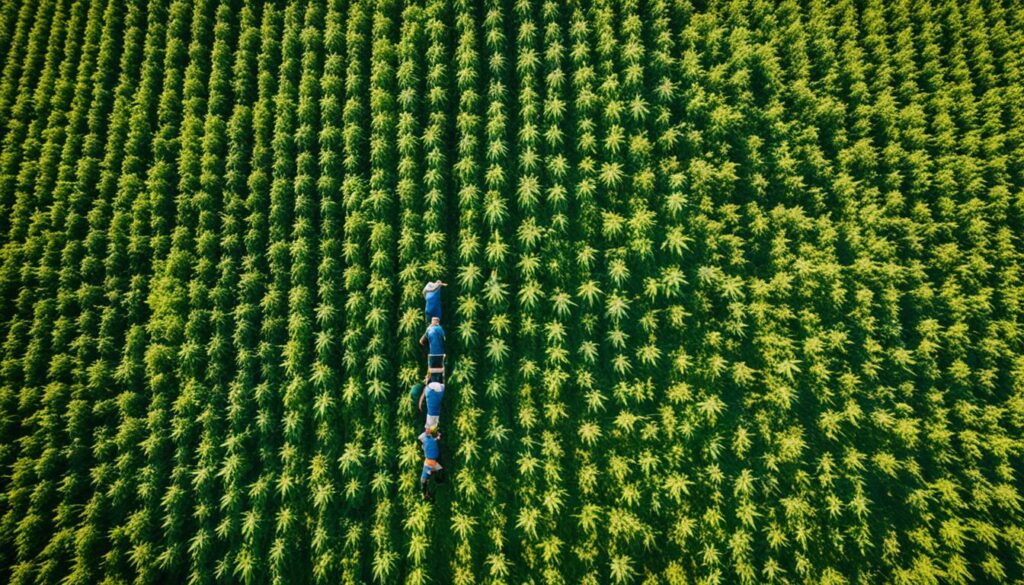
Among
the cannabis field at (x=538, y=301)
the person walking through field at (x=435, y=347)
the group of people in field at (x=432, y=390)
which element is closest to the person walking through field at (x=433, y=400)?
the group of people in field at (x=432, y=390)

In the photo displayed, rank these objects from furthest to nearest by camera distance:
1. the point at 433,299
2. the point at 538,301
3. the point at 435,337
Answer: the point at 538,301
the point at 433,299
the point at 435,337

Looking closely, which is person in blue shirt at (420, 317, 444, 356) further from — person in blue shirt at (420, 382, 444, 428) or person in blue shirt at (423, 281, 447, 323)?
person in blue shirt at (420, 382, 444, 428)

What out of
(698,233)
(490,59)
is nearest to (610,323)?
(698,233)

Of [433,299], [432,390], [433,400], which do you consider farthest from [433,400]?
[433,299]

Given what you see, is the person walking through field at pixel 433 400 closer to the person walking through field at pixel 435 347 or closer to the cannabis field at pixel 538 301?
the person walking through field at pixel 435 347

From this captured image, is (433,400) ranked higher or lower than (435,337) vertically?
lower

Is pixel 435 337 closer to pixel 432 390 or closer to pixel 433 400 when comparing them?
pixel 432 390

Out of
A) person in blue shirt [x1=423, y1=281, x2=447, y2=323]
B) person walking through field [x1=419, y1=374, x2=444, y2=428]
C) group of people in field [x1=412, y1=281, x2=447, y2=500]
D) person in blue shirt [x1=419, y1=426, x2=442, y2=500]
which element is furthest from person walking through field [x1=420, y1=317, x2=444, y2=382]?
person in blue shirt [x1=419, y1=426, x2=442, y2=500]
